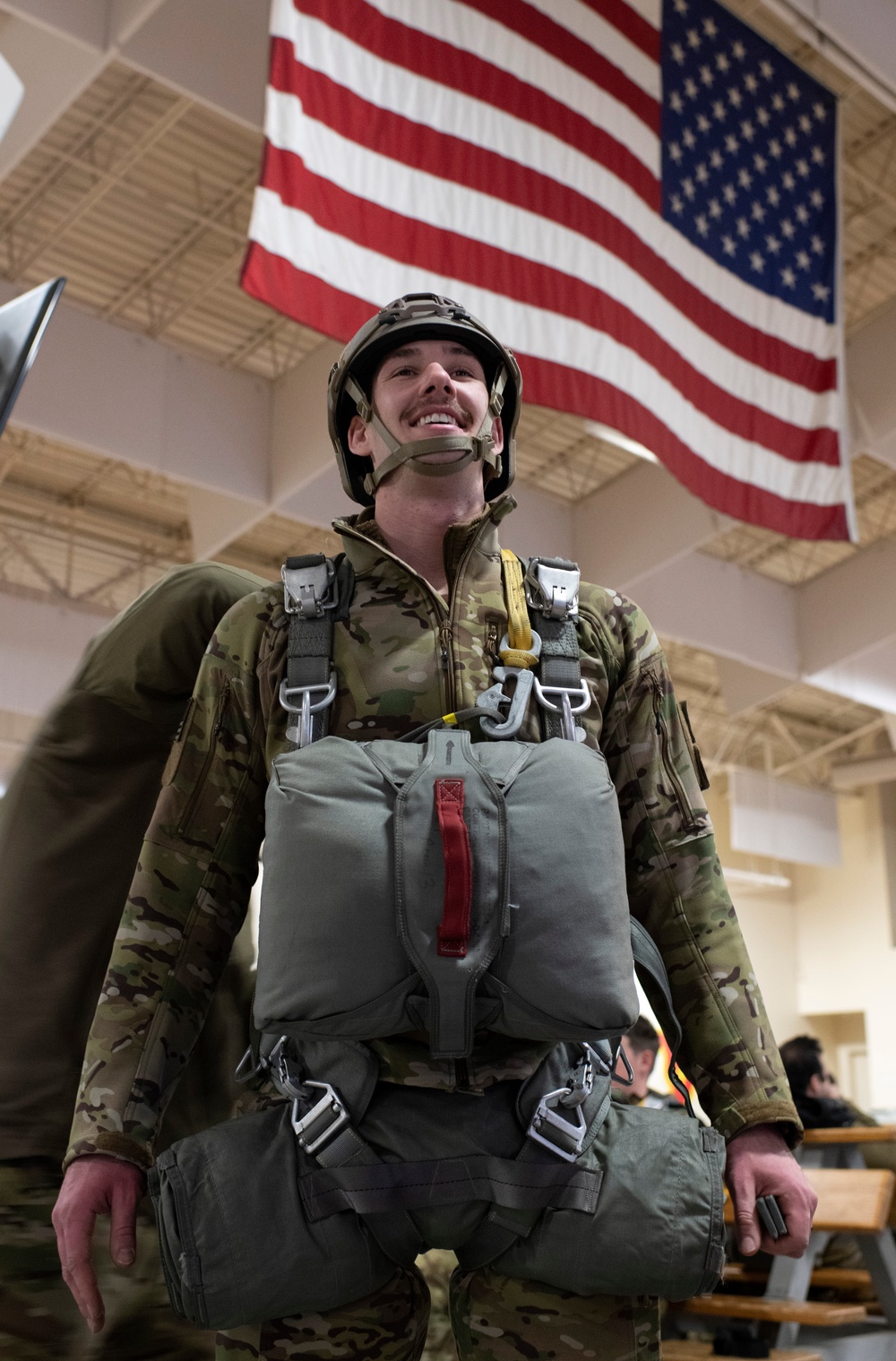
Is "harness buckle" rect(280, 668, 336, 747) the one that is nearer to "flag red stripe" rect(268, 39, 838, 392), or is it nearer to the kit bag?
the kit bag

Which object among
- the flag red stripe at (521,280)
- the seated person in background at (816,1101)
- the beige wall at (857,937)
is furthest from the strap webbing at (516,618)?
the beige wall at (857,937)

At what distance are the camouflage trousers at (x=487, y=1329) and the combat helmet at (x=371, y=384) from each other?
1137mm

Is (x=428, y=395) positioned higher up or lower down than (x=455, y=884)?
higher up

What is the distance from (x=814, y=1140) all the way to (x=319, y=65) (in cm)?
463

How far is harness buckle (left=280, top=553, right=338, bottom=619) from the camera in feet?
6.04

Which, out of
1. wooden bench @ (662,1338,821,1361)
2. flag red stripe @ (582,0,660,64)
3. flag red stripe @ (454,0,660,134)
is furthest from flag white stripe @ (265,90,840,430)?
wooden bench @ (662,1338,821,1361)

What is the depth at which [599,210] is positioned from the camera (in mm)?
6340

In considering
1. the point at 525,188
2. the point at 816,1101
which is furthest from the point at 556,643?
the point at 525,188

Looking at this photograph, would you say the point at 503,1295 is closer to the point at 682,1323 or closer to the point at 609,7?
the point at 682,1323

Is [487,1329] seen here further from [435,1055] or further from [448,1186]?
[435,1055]

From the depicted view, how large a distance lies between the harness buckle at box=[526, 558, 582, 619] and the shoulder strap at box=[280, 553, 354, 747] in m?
0.27

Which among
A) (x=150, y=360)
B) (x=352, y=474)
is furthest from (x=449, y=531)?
(x=150, y=360)

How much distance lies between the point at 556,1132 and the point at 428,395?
3.65 feet

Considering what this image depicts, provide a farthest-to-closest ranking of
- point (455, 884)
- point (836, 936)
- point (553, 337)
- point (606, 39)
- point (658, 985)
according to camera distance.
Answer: point (836, 936) < point (606, 39) < point (553, 337) < point (658, 985) < point (455, 884)
